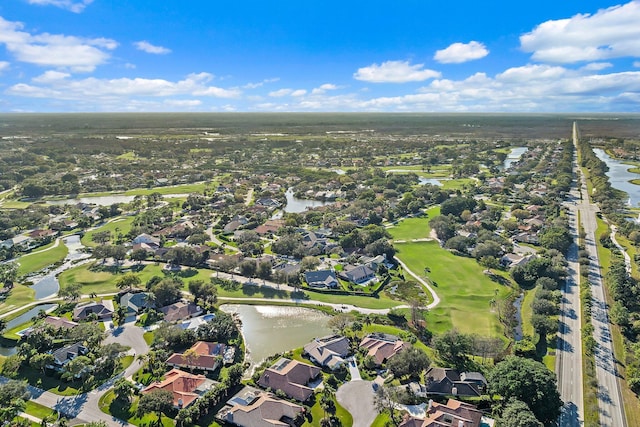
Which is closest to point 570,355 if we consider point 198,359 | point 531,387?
point 531,387

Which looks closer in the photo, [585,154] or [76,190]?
[76,190]

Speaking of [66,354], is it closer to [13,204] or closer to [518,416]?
[518,416]

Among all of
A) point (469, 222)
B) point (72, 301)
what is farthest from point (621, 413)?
point (72, 301)

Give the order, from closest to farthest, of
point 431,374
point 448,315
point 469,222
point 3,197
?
point 431,374 < point 448,315 < point 469,222 < point 3,197

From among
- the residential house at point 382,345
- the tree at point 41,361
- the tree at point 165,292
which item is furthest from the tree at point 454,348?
the tree at point 41,361

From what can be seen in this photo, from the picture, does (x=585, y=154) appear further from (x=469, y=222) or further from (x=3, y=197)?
(x=3, y=197)

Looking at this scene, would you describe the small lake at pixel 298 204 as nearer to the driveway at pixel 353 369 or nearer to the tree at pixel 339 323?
the tree at pixel 339 323

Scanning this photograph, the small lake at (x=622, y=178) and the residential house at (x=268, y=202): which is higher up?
the small lake at (x=622, y=178)
